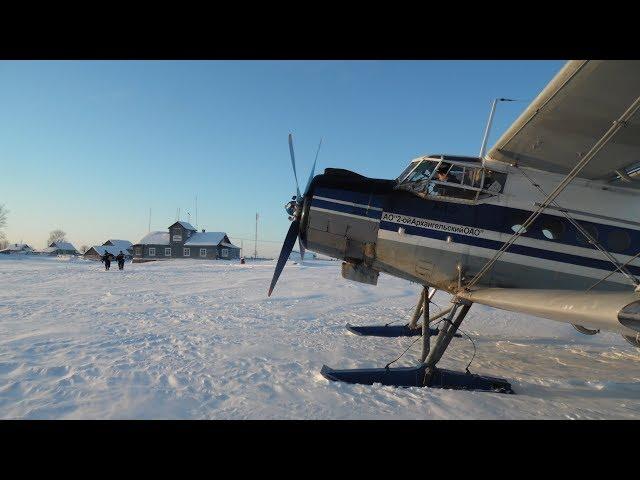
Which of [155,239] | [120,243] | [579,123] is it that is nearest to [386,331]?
[579,123]

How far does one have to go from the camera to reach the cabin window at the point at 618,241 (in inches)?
212

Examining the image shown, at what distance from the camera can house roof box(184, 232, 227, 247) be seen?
60031mm

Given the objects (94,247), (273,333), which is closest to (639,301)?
(273,333)

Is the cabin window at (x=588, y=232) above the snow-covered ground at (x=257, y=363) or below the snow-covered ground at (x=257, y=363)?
above

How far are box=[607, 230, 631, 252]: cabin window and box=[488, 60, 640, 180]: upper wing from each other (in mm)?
923

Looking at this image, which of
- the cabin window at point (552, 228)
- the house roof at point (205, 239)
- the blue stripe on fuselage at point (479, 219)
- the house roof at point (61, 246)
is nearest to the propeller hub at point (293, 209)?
the blue stripe on fuselage at point (479, 219)

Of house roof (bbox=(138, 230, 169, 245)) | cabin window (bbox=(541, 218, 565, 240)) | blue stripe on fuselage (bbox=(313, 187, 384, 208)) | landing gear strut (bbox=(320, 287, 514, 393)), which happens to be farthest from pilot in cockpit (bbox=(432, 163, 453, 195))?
house roof (bbox=(138, 230, 169, 245))

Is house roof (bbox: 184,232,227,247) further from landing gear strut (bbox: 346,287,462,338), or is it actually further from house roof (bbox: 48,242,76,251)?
house roof (bbox: 48,242,76,251)

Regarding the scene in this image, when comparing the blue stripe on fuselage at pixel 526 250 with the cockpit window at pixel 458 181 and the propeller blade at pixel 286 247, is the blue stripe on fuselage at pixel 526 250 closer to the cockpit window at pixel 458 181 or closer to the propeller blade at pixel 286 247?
the cockpit window at pixel 458 181

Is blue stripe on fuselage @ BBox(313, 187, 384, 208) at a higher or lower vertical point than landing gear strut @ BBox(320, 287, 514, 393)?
higher

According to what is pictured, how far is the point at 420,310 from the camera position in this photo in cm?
828

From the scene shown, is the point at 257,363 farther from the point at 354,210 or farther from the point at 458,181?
the point at 458,181

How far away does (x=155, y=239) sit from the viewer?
63.2 meters

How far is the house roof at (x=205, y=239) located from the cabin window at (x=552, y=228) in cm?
5829
